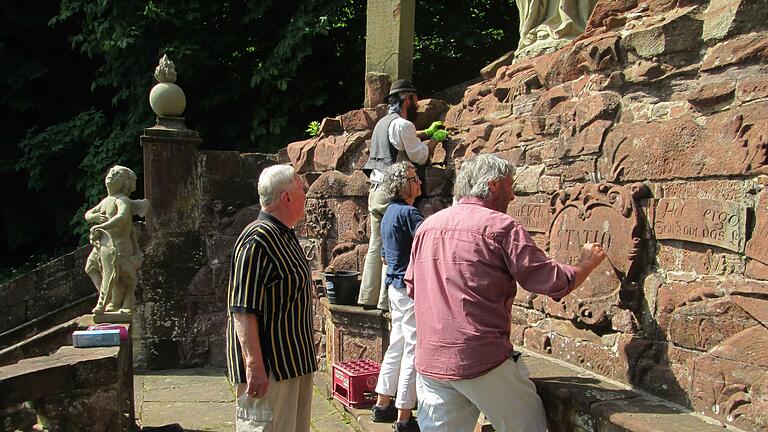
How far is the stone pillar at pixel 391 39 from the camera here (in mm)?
7066

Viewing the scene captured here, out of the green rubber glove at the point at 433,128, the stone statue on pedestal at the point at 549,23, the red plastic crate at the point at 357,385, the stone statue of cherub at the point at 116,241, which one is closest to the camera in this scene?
the red plastic crate at the point at 357,385

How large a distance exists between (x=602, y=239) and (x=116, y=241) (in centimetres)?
458

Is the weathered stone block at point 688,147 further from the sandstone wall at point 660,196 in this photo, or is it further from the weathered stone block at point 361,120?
the weathered stone block at point 361,120

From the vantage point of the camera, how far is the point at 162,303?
24.9 feet

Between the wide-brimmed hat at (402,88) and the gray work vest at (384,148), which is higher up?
the wide-brimmed hat at (402,88)

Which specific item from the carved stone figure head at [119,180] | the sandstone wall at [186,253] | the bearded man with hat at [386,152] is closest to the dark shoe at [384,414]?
the bearded man with hat at [386,152]

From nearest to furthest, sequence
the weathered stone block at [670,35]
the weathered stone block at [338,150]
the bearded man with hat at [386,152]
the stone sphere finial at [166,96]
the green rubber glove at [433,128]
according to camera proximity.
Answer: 1. the weathered stone block at [670,35]
2. the bearded man with hat at [386,152]
3. the green rubber glove at [433,128]
4. the weathered stone block at [338,150]
5. the stone sphere finial at [166,96]

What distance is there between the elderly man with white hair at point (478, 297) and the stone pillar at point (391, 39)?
14.6 feet

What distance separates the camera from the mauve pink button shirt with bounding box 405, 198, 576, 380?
8.41 feet

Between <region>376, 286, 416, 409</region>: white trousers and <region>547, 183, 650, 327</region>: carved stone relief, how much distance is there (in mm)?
927

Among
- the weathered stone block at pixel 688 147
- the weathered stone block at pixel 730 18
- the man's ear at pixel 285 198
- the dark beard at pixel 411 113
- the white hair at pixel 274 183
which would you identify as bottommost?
the man's ear at pixel 285 198

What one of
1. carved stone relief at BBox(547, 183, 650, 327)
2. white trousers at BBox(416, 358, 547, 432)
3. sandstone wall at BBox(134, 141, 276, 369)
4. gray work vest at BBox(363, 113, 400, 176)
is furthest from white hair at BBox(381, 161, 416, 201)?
sandstone wall at BBox(134, 141, 276, 369)

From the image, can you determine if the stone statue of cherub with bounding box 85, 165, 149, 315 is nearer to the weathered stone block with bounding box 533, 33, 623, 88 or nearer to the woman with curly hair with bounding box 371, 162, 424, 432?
the woman with curly hair with bounding box 371, 162, 424, 432

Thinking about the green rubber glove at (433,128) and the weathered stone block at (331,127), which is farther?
the weathered stone block at (331,127)
